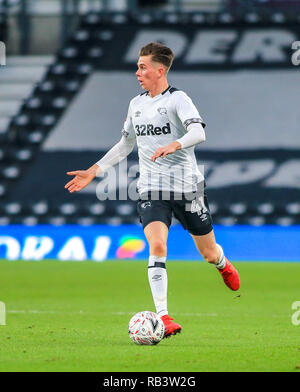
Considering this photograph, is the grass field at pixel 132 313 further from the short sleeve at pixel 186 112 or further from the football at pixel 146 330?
the short sleeve at pixel 186 112

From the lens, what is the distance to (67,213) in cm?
1875

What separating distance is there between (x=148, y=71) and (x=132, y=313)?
2.72 m

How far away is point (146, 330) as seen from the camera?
7.07 meters

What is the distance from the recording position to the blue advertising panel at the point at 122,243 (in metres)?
16.9

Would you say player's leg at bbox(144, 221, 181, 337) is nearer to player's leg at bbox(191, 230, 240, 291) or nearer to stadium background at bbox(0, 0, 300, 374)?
player's leg at bbox(191, 230, 240, 291)

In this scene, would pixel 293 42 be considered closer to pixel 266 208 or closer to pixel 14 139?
pixel 266 208

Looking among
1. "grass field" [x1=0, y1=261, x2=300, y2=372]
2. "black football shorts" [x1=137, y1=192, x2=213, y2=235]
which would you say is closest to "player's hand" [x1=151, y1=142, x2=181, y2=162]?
"black football shorts" [x1=137, y1=192, x2=213, y2=235]

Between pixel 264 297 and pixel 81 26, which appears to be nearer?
pixel 264 297

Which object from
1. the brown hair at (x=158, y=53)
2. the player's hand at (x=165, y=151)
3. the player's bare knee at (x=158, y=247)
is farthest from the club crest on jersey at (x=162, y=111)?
the player's bare knee at (x=158, y=247)

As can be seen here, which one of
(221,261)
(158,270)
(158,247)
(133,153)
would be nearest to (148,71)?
(158,247)

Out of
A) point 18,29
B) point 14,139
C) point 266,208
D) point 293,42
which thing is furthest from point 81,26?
point 266,208

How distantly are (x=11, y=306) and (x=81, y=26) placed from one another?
13.4 metres

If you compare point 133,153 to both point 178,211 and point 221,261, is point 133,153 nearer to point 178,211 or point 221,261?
point 221,261

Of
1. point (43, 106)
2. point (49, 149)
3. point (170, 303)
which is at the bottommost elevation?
point (170, 303)
